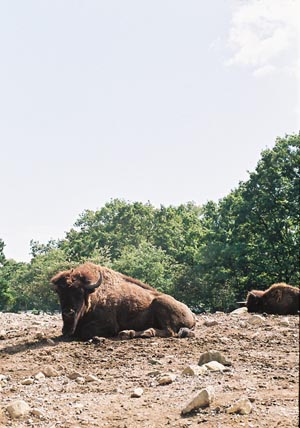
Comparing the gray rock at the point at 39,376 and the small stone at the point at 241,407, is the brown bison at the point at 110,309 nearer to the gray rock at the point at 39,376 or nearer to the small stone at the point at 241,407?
the gray rock at the point at 39,376

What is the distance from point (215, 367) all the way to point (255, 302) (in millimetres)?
7733

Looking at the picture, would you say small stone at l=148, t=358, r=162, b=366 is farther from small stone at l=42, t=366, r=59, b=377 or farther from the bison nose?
the bison nose

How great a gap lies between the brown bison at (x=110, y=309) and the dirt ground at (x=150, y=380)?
0.44 m

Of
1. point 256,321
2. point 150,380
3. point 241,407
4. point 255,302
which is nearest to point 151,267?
point 255,302

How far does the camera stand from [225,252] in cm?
3372

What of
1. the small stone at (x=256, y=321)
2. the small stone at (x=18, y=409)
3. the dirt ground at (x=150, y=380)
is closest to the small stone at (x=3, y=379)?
the dirt ground at (x=150, y=380)

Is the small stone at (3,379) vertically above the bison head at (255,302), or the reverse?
the bison head at (255,302)

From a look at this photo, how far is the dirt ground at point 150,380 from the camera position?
5.13 m

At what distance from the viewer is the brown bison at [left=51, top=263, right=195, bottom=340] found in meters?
10.1

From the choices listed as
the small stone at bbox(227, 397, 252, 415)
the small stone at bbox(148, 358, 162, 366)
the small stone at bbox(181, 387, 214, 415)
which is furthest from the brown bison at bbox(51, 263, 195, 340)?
the small stone at bbox(227, 397, 252, 415)

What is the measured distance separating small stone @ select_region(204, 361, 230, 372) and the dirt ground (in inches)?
3.4

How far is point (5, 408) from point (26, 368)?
2.12 meters

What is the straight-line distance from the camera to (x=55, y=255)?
2324 inches

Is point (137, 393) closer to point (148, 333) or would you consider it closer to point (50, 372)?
point (50, 372)
